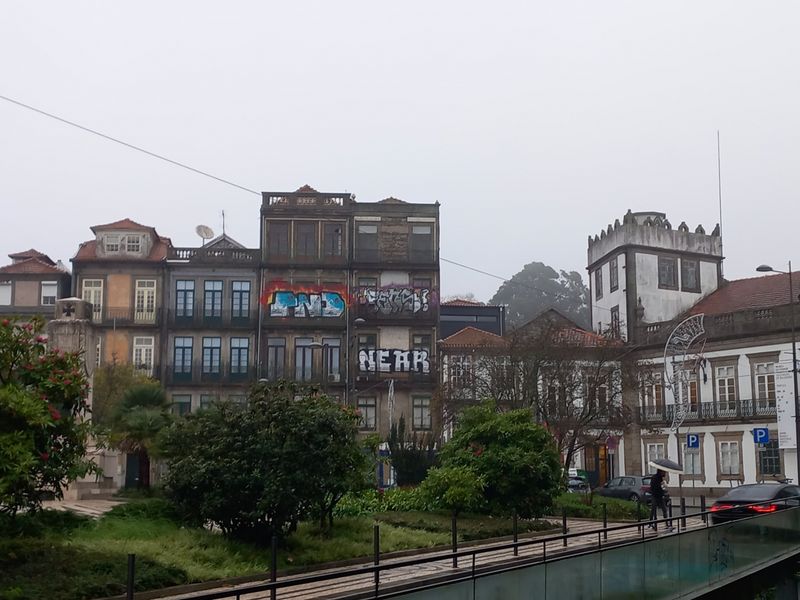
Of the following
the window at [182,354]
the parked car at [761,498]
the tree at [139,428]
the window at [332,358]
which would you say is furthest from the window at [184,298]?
the parked car at [761,498]

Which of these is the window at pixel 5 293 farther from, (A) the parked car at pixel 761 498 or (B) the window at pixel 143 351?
(A) the parked car at pixel 761 498

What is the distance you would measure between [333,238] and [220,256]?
7.25 meters

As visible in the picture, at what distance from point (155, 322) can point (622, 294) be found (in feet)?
96.9

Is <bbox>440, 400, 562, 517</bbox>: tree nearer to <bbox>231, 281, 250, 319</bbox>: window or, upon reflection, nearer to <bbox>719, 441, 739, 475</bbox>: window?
<bbox>719, 441, 739, 475</bbox>: window

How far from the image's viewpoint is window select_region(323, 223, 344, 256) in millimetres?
62250

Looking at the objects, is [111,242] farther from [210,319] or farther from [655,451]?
[655,451]

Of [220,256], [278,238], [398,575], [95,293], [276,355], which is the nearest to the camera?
[398,575]

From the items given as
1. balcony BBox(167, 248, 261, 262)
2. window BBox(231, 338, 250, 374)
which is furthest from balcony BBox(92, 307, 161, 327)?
window BBox(231, 338, 250, 374)

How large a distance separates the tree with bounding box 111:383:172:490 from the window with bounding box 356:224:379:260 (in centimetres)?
3487

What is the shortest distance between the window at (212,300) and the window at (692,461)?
29.4m

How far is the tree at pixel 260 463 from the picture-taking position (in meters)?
18.1

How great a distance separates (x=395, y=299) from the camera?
6159 centimetres

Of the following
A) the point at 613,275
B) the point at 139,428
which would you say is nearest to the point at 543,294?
the point at 613,275

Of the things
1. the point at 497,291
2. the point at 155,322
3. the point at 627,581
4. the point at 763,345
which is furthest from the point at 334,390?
the point at 497,291
